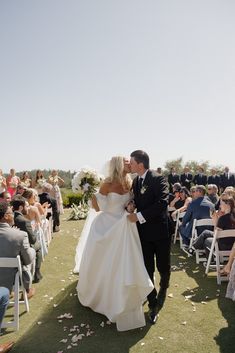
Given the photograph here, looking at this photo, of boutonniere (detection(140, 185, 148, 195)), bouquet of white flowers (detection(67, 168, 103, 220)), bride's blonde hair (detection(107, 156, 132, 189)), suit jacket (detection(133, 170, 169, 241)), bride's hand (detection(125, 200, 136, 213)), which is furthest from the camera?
bouquet of white flowers (detection(67, 168, 103, 220))

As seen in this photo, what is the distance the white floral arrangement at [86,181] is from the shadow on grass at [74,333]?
82.2 inches

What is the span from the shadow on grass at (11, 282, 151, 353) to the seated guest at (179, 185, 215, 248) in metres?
4.02

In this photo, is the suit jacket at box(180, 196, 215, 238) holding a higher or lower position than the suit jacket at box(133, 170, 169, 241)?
lower

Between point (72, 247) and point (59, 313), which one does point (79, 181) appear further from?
point (72, 247)

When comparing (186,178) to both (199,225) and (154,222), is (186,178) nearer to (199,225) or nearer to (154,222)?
(199,225)

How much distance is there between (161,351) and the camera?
3.99 metres

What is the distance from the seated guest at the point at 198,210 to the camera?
812cm

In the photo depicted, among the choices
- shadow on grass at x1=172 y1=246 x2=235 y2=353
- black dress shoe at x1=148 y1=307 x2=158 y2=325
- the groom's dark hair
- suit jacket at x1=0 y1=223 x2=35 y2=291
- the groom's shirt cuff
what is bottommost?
shadow on grass at x1=172 y1=246 x2=235 y2=353

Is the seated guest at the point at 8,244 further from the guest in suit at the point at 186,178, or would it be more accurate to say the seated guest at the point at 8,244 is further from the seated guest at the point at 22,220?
the guest in suit at the point at 186,178

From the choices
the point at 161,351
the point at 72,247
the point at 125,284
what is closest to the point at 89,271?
the point at 125,284

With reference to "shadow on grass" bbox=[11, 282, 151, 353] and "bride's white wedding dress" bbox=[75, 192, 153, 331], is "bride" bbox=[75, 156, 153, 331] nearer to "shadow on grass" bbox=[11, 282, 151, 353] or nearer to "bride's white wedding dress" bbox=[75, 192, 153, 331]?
"bride's white wedding dress" bbox=[75, 192, 153, 331]

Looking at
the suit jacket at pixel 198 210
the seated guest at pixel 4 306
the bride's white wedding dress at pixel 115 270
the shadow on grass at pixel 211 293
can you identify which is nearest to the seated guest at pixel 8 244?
the seated guest at pixel 4 306

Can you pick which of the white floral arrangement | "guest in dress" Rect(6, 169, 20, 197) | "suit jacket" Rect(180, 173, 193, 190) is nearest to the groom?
the white floral arrangement

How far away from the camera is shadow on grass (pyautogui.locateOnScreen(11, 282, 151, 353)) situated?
4.11 m
